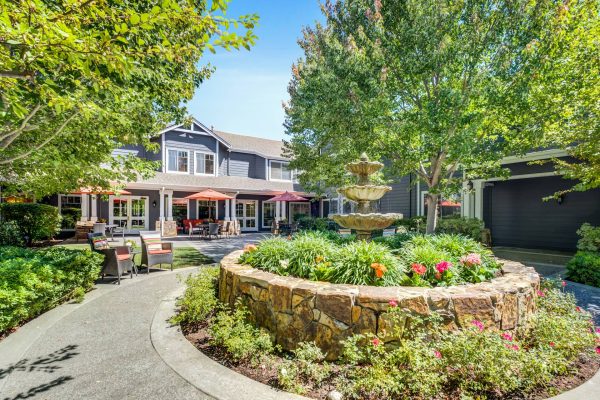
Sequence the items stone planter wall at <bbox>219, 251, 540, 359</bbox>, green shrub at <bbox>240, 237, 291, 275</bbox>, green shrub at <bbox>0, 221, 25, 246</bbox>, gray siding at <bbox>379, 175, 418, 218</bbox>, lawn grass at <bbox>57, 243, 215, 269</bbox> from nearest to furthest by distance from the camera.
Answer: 1. stone planter wall at <bbox>219, 251, 540, 359</bbox>
2. green shrub at <bbox>240, 237, 291, 275</bbox>
3. lawn grass at <bbox>57, 243, 215, 269</bbox>
4. green shrub at <bbox>0, 221, 25, 246</bbox>
5. gray siding at <bbox>379, 175, 418, 218</bbox>

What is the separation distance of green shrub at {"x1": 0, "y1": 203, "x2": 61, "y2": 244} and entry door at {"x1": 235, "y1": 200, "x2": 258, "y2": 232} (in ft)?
34.2

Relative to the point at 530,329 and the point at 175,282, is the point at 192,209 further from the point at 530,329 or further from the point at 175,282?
the point at 530,329

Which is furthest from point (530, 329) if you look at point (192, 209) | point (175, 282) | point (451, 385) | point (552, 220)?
point (192, 209)

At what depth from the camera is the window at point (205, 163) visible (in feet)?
65.1

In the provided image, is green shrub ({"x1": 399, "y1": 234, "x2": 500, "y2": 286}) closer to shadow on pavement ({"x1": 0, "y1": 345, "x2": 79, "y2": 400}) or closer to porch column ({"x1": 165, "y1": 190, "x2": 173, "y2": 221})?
shadow on pavement ({"x1": 0, "y1": 345, "x2": 79, "y2": 400})

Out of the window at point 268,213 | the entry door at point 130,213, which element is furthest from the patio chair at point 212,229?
the window at point 268,213

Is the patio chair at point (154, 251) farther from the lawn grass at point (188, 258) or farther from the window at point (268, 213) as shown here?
the window at point (268, 213)

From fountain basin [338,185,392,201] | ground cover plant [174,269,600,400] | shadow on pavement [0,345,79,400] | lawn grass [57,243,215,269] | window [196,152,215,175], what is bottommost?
lawn grass [57,243,215,269]

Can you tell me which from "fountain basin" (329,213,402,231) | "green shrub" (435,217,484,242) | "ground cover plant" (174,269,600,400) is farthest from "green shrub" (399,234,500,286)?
"green shrub" (435,217,484,242)

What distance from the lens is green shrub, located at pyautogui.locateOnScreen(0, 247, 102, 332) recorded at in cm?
426

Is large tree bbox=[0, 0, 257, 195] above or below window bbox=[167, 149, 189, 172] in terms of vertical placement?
below

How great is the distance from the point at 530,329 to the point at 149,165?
323 inches

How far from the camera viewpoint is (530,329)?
418cm

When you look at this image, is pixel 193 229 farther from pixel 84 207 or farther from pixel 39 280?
pixel 39 280
